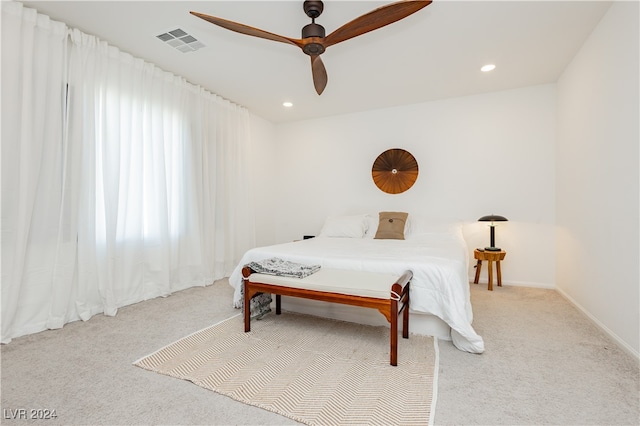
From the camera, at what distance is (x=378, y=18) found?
186cm

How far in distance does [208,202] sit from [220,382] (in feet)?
8.71

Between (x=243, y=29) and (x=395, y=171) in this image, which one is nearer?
(x=243, y=29)

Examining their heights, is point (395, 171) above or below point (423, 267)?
above

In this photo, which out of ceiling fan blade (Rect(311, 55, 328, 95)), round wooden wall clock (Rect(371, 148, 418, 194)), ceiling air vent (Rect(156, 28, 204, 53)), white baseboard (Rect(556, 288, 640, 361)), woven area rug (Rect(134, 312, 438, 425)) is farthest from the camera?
round wooden wall clock (Rect(371, 148, 418, 194))

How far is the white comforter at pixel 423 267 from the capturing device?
6.49ft

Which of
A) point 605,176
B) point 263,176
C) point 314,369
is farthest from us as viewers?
point 263,176

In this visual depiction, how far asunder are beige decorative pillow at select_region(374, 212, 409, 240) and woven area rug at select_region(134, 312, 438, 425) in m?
1.47

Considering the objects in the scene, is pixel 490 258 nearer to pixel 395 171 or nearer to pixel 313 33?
pixel 395 171

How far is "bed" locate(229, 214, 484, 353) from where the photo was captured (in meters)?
2.00

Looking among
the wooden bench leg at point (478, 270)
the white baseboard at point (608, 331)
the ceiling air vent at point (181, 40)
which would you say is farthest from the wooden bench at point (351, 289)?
the ceiling air vent at point (181, 40)

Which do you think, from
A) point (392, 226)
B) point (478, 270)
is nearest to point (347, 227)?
point (392, 226)

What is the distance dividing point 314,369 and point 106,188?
2536mm

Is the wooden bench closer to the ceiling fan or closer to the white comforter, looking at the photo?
the white comforter

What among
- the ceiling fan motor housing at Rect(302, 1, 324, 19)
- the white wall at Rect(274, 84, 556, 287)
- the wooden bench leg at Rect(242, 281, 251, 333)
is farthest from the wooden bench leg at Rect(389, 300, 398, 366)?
the white wall at Rect(274, 84, 556, 287)
